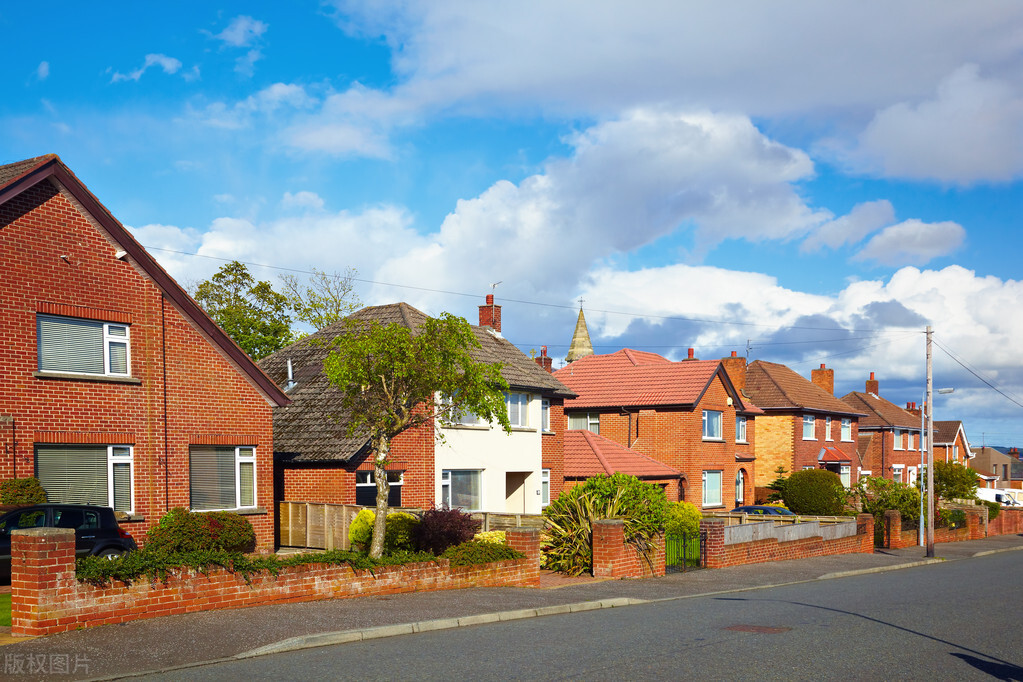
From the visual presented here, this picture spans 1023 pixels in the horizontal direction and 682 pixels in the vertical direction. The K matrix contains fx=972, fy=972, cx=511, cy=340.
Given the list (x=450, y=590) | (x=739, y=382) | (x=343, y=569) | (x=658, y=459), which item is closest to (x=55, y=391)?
(x=343, y=569)

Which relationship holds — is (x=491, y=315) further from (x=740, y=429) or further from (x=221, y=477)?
(x=221, y=477)

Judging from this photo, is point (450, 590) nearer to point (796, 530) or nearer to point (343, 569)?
point (343, 569)

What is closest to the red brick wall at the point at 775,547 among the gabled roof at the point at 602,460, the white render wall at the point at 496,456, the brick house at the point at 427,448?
the white render wall at the point at 496,456

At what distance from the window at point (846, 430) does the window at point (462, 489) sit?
38310 mm

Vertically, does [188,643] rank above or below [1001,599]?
above

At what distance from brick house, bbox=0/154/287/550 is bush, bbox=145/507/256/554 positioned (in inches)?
20.1

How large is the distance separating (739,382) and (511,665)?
46.6m

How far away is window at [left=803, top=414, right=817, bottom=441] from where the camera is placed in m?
57.7

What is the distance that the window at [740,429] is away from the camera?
50.1 metres

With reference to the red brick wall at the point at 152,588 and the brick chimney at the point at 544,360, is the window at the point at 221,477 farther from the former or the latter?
the brick chimney at the point at 544,360

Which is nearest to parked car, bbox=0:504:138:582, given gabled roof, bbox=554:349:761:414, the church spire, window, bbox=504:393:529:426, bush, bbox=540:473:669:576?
bush, bbox=540:473:669:576

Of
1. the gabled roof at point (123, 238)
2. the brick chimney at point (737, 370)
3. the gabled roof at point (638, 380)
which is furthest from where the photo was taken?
the brick chimney at point (737, 370)

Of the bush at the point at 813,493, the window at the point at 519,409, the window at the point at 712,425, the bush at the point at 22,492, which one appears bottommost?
the bush at the point at 813,493

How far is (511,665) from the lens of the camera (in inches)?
457
